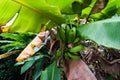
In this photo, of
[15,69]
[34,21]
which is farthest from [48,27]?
[15,69]

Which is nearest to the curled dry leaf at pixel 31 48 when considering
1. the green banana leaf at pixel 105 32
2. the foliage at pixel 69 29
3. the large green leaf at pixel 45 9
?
the foliage at pixel 69 29

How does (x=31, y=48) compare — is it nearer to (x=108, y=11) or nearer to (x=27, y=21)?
(x=27, y=21)

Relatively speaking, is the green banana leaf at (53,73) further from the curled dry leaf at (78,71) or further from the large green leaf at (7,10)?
the large green leaf at (7,10)

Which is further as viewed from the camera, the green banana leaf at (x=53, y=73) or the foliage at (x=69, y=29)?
the green banana leaf at (x=53, y=73)

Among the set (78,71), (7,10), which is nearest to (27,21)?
(7,10)

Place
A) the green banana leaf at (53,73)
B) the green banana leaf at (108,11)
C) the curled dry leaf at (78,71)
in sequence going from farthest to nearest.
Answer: the green banana leaf at (53,73) < the green banana leaf at (108,11) < the curled dry leaf at (78,71)

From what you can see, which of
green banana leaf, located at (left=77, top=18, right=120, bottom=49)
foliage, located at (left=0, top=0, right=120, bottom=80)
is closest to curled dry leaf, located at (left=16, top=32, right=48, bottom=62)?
foliage, located at (left=0, top=0, right=120, bottom=80)
